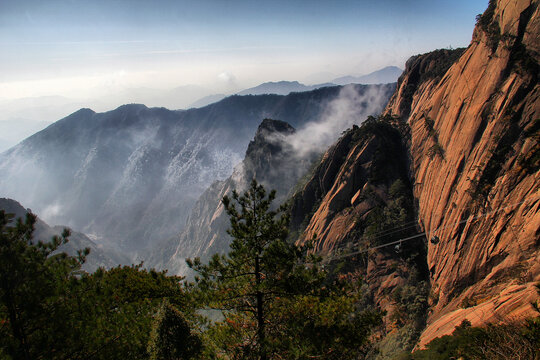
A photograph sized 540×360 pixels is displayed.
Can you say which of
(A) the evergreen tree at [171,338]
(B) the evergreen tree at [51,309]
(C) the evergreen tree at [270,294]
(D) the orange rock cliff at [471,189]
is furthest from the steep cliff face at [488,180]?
(B) the evergreen tree at [51,309]

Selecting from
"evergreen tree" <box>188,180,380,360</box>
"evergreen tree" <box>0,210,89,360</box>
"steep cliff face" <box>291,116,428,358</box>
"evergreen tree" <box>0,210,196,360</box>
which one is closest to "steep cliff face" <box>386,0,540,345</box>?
"steep cliff face" <box>291,116,428,358</box>

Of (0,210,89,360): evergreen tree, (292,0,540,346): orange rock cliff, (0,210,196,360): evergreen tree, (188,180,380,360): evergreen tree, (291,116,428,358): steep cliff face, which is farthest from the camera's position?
(291,116,428,358): steep cliff face

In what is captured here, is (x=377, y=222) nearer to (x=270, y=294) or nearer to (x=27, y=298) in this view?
(x=270, y=294)

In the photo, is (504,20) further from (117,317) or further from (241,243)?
(117,317)

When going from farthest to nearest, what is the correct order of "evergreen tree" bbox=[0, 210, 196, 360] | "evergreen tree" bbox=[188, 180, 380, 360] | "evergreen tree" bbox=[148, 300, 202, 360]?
"evergreen tree" bbox=[188, 180, 380, 360], "evergreen tree" bbox=[148, 300, 202, 360], "evergreen tree" bbox=[0, 210, 196, 360]

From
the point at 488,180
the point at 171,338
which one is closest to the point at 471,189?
the point at 488,180

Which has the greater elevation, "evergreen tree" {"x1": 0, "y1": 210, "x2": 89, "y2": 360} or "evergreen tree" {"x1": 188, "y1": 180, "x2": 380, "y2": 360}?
"evergreen tree" {"x1": 0, "y1": 210, "x2": 89, "y2": 360}

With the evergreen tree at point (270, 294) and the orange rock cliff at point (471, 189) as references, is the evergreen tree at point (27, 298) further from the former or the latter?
the orange rock cliff at point (471, 189)

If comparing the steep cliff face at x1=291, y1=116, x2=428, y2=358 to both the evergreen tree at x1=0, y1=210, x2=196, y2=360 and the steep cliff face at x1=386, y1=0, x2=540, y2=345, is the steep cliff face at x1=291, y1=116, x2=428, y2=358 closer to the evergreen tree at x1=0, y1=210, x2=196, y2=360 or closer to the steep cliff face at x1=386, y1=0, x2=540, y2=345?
the steep cliff face at x1=386, y1=0, x2=540, y2=345
